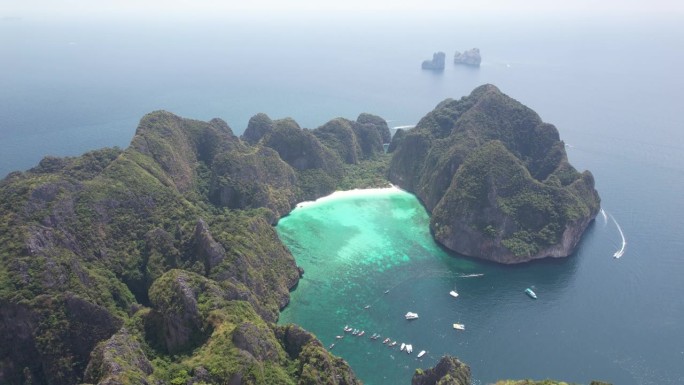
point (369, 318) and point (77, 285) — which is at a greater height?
point (77, 285)

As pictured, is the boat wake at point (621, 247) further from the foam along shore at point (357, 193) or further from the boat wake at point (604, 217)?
the foam along shore at point (357, 193)

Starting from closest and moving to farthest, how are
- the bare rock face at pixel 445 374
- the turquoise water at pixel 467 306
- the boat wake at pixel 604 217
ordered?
the bare rock face at pixel 445 374, the turquoise water at pixel 467 306, the boat wake at pixel 604 217

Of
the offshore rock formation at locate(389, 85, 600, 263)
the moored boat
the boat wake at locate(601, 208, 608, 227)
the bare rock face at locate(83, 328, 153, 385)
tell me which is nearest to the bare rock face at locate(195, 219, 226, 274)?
the bare rock face at locate(83, 328, 153, 385)

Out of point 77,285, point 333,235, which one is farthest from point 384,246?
point 77,285

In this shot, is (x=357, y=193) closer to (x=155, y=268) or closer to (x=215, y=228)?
(x=215, y=228)

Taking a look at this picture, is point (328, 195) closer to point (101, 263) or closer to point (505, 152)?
point (505, 152)

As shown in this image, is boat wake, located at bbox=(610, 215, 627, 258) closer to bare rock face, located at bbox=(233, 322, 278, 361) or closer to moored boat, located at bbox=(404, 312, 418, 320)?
moored boat, located at bbox=(404, 312, 418, 320)

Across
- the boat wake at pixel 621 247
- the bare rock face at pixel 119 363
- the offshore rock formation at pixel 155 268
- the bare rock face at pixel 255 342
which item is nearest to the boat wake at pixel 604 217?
the boat wake at pixel 621 247
